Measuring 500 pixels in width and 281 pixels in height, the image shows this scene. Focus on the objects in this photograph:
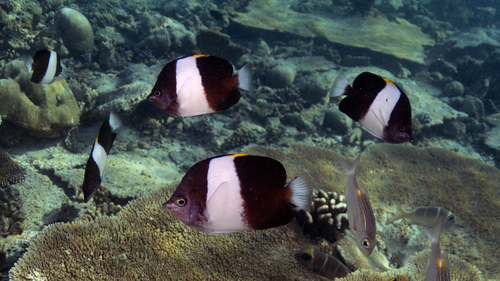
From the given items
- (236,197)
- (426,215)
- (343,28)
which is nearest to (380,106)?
(236,197)

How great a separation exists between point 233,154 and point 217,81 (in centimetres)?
58

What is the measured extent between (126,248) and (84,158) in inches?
144

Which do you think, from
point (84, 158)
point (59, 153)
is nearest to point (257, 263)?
point (84, 158)

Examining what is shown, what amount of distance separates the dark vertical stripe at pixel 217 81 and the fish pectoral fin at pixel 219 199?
0.62 m

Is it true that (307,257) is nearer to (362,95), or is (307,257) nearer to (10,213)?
(362,95)

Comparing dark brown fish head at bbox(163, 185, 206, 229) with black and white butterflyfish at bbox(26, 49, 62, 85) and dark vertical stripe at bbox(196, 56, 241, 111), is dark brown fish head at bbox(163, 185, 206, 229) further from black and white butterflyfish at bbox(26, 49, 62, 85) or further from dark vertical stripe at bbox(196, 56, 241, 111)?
black and white butterflyfish at bbox(26, 49, 62, 85)


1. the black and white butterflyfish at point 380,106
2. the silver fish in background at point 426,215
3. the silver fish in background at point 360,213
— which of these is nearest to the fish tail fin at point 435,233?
the silver fish in background at point 360,213

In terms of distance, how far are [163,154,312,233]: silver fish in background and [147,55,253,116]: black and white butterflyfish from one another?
1.67 ft

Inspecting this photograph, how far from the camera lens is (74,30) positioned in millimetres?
8555

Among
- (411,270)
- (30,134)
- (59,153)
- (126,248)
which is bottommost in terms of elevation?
(59,153)

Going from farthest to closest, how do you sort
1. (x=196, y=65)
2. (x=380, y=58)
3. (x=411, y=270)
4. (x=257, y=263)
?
(x=380, y=58) → (x=411, y=270) → (x=257, y=263) → (x=196, y=65)

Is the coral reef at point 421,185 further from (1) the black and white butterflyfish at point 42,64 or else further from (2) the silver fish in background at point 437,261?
(1) the black and white butterflyfish at point 42,64

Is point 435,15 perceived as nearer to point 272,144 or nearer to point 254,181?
point 272,144

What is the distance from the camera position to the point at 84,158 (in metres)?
5.25
